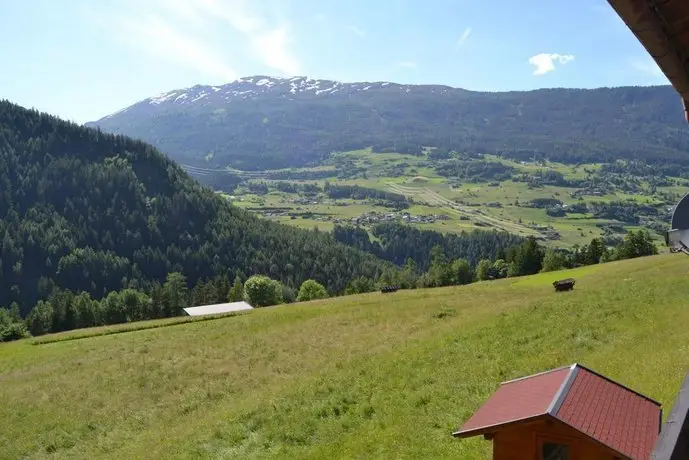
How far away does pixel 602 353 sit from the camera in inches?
946

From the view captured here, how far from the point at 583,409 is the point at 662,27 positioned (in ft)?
24.7

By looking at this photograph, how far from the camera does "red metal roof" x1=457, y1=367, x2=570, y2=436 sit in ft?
30.6

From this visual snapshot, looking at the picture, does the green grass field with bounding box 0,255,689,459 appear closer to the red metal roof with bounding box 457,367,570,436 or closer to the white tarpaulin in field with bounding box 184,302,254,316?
the red metal roof with bounding box 457,367,570,436

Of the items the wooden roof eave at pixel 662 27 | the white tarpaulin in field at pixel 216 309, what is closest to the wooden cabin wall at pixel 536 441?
the wooden roof eave at pixel 662 27

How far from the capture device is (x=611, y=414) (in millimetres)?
9617

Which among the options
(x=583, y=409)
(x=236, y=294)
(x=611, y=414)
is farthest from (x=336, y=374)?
(x=236, y=294)

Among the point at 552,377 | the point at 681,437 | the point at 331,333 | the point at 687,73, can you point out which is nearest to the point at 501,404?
the point at 552,377

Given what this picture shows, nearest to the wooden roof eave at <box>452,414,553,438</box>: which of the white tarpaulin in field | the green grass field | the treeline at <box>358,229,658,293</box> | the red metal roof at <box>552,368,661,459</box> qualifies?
the red metal roof at <box>552,368,661,459</box>

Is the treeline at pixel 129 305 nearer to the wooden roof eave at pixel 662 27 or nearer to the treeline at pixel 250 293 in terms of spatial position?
the treeline at pixel 250 293

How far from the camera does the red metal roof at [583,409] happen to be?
883cm

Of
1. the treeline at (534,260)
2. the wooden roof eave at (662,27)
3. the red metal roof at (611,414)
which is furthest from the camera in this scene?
the treeline at (534,260)

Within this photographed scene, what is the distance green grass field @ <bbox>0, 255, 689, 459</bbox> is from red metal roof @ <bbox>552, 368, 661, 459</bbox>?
6183 millimetres

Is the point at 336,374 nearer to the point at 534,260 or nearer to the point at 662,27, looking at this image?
the point at 662,27

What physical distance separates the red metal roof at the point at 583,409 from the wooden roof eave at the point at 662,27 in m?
6.52
